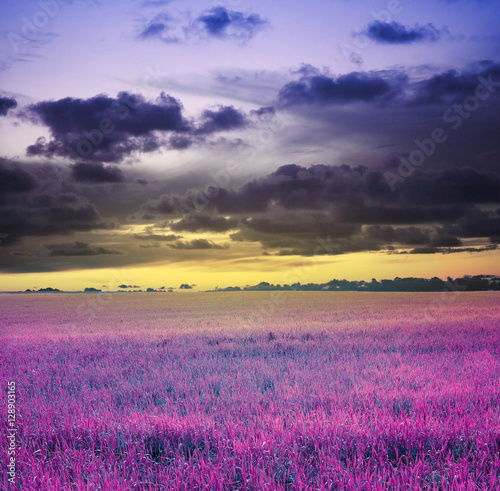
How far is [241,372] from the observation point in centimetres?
1016

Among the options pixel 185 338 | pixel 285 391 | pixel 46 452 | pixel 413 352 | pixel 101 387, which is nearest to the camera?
pixel 46 452

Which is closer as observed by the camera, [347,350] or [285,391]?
[285,391]

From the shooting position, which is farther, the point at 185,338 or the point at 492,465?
the point at 185,338

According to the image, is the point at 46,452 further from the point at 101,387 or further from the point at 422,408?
the point at 422,408

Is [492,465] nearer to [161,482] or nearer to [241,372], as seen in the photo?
[161,482]

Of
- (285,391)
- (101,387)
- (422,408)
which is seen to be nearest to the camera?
(422,408)

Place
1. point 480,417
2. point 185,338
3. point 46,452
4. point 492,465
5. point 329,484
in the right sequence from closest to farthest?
point 329,484, point 492,465, point 46,452, point 480,417, point 185,338

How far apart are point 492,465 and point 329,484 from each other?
1.99 meters

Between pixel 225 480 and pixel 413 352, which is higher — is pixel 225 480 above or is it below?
above

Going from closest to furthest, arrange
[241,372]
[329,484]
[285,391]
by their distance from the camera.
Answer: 1. [329,484]
2. [285,391]
3. [241,372]

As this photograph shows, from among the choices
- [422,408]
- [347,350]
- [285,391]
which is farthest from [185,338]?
[422,408]

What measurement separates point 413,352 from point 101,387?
983 centimetres

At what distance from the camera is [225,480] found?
423 cm

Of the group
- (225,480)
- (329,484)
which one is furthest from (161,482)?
(329,484)
